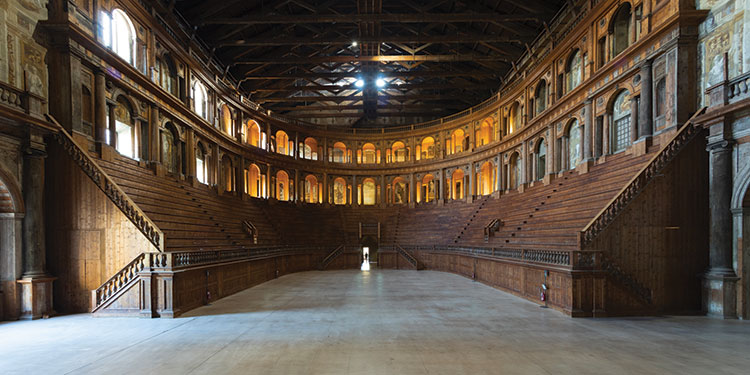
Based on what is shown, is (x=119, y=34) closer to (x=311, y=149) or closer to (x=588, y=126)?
(x=311, y=149)

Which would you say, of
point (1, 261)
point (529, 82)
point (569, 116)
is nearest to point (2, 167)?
point (1, 261)

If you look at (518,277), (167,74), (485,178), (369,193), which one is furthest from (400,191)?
(167,74)

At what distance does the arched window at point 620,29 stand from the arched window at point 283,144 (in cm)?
2533

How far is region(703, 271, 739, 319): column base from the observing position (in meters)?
9.96

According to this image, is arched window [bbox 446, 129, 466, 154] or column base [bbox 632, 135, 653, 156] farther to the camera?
arched window [bbox 446, 129, 466, 154]

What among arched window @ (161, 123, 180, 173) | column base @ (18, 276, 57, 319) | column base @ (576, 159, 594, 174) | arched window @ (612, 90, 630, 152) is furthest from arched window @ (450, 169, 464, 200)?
column base @ (18, 276, 57, 319)

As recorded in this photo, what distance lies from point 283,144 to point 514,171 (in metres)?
20.3

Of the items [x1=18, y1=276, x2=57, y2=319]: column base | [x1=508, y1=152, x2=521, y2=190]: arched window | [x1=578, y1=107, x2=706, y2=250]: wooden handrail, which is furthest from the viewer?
[x1=508, y1=152, x2=521, y2=190]: arched window

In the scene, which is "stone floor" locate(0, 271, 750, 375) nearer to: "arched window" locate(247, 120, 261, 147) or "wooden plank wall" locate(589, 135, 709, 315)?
"wooden plank wall" locate(589, 135, 709, 315)

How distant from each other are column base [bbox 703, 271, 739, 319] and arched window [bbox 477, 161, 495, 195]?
63.3 ft

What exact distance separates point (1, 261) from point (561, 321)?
1609cm

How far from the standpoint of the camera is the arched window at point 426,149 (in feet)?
115

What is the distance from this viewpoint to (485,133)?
30.5 metres

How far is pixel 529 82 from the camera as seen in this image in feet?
76.8
